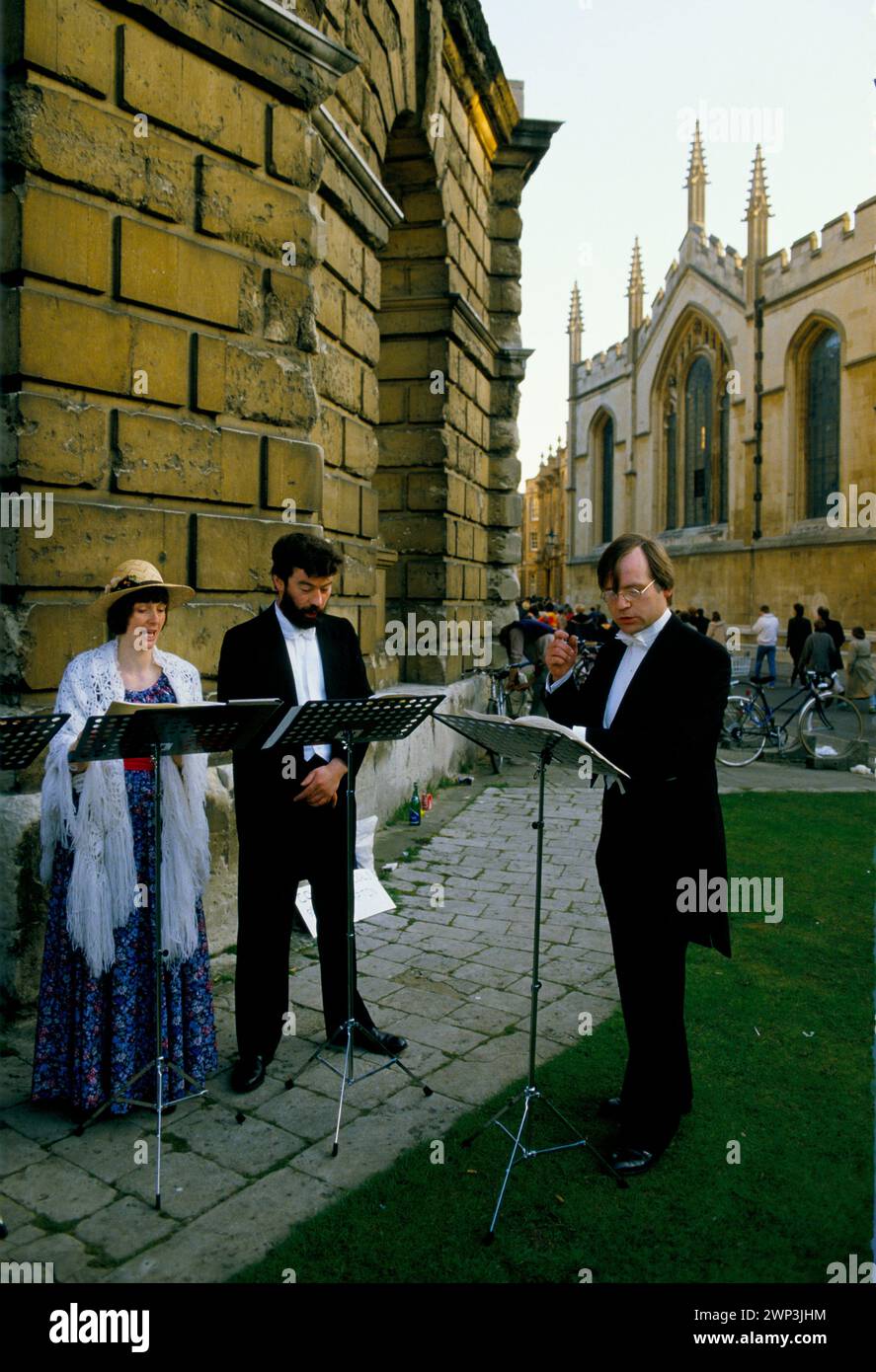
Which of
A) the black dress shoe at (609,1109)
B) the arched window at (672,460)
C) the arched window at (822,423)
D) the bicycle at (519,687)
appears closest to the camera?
the black dress shoe at (609,1109)

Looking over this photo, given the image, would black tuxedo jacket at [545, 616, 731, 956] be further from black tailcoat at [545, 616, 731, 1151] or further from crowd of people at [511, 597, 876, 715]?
crowd of people at [511, 597, 876, 715]

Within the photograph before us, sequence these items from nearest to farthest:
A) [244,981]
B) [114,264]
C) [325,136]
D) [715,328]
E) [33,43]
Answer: [244,981] → [33,43] → [114,264] → [325,136] → [715,328]

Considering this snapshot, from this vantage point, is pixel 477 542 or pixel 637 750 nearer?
pixel 637 750

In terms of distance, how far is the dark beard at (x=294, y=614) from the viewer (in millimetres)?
4090

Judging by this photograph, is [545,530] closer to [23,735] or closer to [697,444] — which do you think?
[697,444]

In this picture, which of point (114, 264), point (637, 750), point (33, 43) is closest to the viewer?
point (637, 750)

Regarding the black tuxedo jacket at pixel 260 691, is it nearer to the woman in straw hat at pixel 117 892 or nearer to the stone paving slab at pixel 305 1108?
the woman in straw hat at pixel 117 892

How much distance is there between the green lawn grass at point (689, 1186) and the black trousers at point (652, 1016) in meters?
0.16

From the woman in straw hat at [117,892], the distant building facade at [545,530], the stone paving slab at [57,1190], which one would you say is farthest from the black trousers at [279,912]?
the distant building facade at [545,530]

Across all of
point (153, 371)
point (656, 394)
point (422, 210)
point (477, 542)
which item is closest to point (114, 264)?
point (153, 371)

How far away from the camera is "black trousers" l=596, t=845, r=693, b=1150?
11.1 feet

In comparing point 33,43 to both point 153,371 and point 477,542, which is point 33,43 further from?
point 477,542

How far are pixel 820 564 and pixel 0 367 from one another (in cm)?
3116

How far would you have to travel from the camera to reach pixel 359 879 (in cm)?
606
